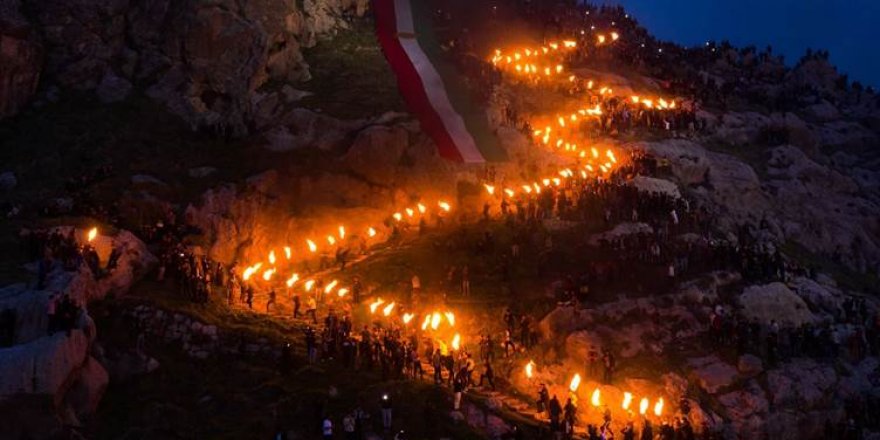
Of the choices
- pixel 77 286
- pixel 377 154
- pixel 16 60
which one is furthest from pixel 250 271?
pixel 16 60

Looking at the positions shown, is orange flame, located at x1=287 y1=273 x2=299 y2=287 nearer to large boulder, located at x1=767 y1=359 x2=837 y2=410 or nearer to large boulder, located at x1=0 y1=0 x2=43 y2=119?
large boulder, located at x1=0 y1=0 x2=43 y2=119

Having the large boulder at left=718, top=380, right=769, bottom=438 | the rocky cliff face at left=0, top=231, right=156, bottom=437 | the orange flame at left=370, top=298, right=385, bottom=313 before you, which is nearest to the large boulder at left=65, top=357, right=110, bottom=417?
the rocky cliff face at left=0, top=231, right=156, bottom=437

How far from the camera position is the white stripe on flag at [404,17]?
2466 inches

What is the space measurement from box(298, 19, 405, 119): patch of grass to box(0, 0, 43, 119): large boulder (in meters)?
17.6

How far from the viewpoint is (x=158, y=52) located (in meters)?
52.3

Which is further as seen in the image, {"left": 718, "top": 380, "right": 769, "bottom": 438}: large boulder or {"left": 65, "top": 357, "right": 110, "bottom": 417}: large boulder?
{"left": 718, "top": 380, "right": 769, "bottom": 438}: large boulder

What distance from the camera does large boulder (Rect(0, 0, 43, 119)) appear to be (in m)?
46.0

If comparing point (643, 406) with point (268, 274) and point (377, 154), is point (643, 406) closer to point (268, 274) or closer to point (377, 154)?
point (268, 274)

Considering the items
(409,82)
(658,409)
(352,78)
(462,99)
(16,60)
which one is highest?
(352,78)

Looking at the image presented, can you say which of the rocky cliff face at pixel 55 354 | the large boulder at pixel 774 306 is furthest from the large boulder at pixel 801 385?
the rocky cliff face at pixel 55 354

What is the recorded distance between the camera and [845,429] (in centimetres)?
2903

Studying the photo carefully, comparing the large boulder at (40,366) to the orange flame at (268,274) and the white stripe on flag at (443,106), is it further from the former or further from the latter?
the white stripe on flag at (443,106)

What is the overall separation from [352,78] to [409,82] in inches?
193

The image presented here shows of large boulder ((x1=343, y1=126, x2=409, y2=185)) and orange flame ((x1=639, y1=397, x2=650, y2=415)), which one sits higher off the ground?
large boulder ((x1=343, y1=126, x2=409, y2=185))
